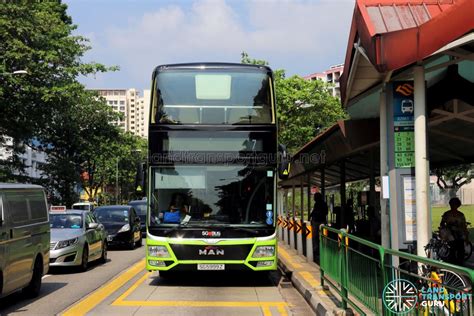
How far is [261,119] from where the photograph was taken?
37.9 feet

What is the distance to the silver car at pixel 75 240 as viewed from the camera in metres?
13.7

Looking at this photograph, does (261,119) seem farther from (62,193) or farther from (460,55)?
(62,193)

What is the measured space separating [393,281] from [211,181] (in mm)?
6553

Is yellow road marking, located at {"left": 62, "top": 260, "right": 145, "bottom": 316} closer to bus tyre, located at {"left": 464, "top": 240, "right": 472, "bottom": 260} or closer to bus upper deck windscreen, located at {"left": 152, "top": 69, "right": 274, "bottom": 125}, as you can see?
bus upper deck windscreen, located at {"left": 152, "top": 69, "right": 274, "bottom": 125}

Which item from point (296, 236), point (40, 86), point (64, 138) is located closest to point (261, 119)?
point (296, 236)

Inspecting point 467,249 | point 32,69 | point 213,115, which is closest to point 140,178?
point 213,115

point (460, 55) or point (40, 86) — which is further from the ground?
point (40, 86)

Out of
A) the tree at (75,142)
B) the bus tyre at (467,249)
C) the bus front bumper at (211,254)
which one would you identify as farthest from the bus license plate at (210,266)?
the tree at (75,142)

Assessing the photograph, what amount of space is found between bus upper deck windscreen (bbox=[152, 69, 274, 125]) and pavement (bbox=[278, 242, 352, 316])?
3.36 meters

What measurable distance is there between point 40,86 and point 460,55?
26.1 meters

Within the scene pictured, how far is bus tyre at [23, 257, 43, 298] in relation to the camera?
34.1ft

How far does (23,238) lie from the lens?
9.66m

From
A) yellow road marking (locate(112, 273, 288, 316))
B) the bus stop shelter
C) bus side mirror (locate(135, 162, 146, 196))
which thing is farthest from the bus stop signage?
bus side mirror (locate(135, 162, 146, 196))

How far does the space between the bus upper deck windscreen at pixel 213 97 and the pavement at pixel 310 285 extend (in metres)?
3.36
